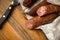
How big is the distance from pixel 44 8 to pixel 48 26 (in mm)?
94

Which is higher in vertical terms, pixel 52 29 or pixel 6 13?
pixel 6 13

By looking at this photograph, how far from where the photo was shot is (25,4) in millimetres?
910

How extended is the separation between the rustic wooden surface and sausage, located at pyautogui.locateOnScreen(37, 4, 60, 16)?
0.34 feet

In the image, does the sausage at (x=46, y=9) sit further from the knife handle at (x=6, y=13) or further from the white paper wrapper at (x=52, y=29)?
the knife handle at (x=6, y=13)

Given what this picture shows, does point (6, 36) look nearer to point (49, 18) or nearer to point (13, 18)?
point (13, 18)

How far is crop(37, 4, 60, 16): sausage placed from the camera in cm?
82

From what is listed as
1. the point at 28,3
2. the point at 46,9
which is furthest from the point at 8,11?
the point at 46,9

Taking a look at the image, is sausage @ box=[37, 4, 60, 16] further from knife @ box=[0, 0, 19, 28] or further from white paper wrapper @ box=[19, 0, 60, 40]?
knife @ box=[0, 0, 19, 28]

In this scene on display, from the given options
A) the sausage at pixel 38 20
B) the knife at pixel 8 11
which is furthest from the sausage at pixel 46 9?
the knife at pixel 8 11

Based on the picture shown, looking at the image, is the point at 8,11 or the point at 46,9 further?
the point at 8,11

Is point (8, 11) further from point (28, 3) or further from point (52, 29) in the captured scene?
A: point (52, 29)

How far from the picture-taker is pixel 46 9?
0.82 m

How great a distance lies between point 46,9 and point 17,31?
20cm

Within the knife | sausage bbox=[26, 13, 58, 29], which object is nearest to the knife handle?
the knife
